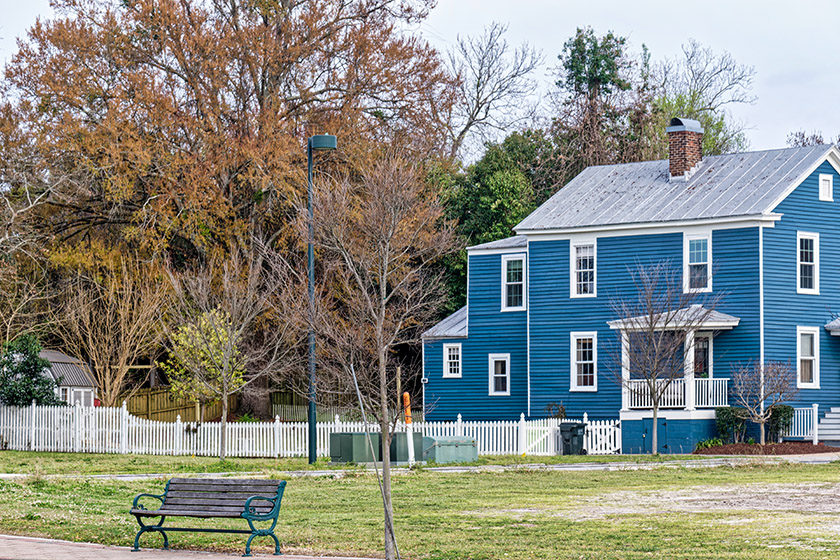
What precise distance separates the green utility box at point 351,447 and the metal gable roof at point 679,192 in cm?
1376

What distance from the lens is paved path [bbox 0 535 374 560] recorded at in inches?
536

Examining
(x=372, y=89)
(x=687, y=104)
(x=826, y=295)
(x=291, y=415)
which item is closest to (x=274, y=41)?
(x=372, y=89)

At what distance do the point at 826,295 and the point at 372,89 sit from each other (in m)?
17.5

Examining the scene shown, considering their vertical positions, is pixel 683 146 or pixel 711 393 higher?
pixel 683 146

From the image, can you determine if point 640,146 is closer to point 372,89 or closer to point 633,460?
point 372,89

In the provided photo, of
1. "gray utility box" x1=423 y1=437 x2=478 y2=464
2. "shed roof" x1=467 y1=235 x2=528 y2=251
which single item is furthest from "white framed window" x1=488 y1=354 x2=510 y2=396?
"gray utility box" x1=423 y1=437 x2=478 y2=464

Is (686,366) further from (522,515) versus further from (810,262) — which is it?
(522,515)

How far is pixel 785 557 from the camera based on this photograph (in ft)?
42.9

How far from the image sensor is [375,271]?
1326 inches

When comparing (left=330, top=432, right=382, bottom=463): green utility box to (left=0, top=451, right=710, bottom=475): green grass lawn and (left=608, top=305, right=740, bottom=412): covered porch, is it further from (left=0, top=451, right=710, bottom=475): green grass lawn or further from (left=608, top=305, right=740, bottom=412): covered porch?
(left=608, top=305, right=740, bottom=412): covered porch

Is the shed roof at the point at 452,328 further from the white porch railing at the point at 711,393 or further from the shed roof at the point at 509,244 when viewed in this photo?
the white porch railing at the point at 711,393

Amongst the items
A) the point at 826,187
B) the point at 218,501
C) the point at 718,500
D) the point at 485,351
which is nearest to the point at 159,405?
the point at 485,351

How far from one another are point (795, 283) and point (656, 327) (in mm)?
5490

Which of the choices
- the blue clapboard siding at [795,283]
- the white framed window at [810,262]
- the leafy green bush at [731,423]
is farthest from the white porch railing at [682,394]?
the white framed window at [810,262]
